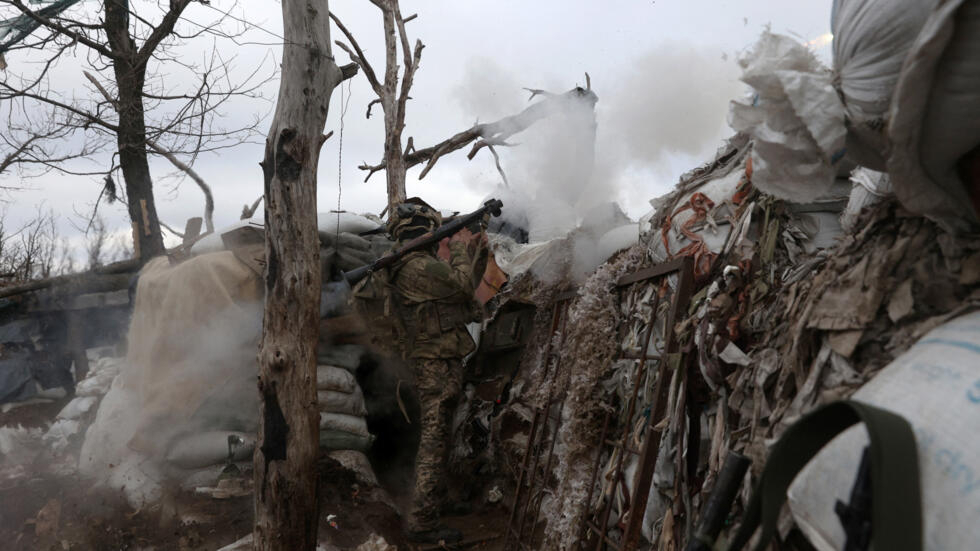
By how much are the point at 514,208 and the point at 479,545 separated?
4.33 meters

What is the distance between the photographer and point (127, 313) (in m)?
7.22

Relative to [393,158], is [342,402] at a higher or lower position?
lower

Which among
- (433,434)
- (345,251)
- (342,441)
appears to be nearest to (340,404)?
(342,441)

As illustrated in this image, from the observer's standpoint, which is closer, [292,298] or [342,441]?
[292,298]

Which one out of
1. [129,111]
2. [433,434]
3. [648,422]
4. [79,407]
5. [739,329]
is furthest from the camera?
[129,111]

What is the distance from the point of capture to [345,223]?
6.04 meters

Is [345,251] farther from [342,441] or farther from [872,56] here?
[872,56]

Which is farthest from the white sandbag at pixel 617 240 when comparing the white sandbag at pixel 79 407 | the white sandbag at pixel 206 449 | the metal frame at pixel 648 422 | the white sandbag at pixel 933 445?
the white sandbag at pixel 79 407

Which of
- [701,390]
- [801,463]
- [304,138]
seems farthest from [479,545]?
[801,463]

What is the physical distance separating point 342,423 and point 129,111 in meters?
5.45

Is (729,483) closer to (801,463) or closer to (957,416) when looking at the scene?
(801,463)

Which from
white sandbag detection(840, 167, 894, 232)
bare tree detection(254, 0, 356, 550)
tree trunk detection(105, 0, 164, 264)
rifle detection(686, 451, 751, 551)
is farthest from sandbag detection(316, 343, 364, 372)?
rifle detection(686, 451, 751, 551)

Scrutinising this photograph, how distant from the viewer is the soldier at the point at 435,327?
16.3 ft

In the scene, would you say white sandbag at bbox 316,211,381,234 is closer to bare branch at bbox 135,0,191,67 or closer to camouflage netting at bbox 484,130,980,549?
camouflage netting at bbox 484,130,980,549
